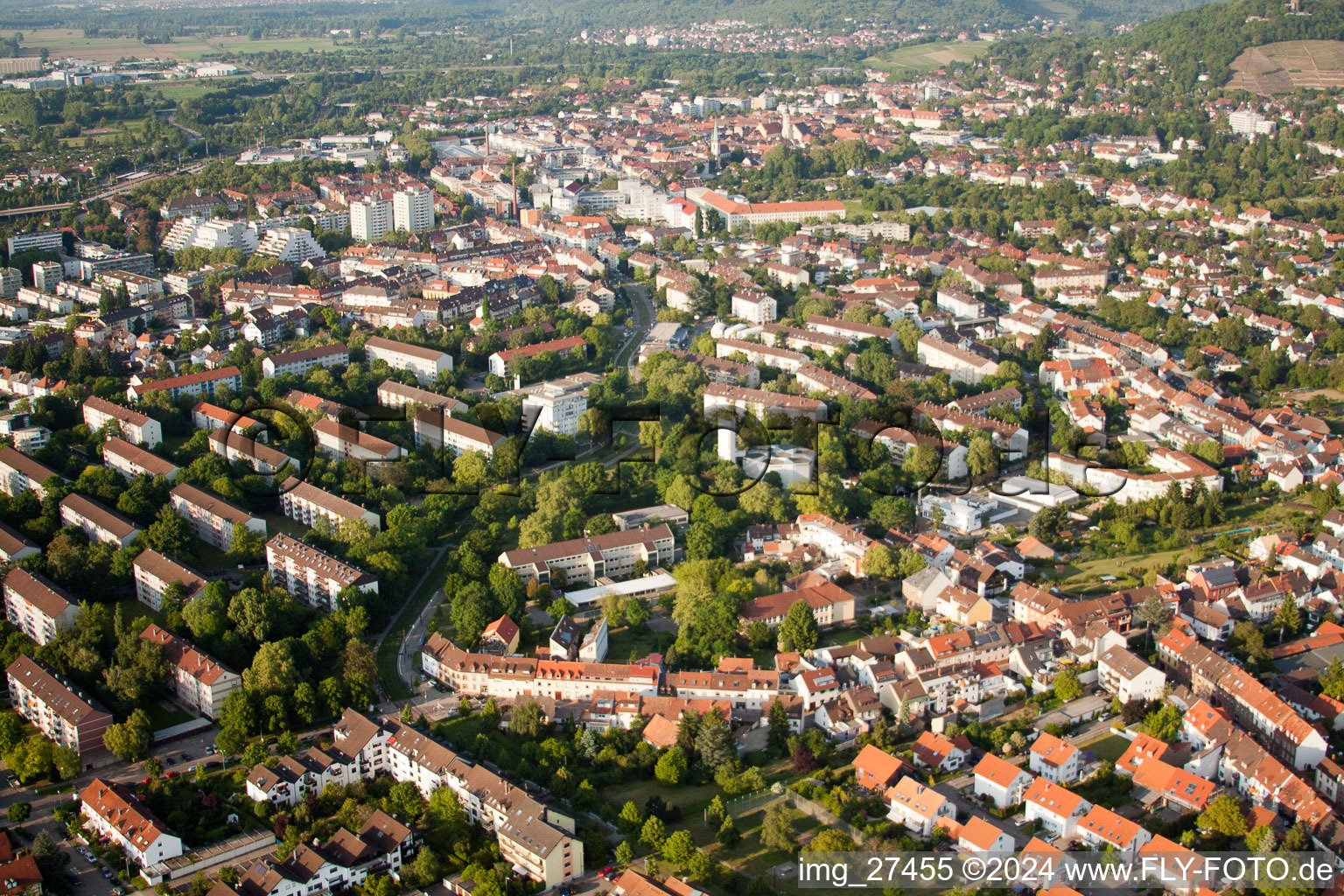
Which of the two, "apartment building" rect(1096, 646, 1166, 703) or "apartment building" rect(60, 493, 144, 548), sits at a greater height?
"apartment building" rect(60, 493, 144, 548)

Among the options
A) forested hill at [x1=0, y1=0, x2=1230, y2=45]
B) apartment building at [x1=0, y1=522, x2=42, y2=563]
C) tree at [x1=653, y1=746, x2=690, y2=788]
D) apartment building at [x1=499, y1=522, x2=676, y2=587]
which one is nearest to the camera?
tree at [x1=653, y1=746, x2=690, y2=788]

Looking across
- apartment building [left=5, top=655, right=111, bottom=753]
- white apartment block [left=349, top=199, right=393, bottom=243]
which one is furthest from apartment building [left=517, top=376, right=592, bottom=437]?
white apartment block [left=349, top=199, right=393, bottom=243]

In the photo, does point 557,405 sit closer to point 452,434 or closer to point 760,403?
point 452,434

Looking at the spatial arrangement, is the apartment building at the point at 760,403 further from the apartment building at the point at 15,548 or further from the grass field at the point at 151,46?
the grass field at the point at 151,46

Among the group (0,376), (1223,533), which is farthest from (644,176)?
(1223,533)

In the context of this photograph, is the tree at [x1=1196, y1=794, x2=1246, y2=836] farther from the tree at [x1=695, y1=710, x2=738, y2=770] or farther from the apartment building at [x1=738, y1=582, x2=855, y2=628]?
the apartment building at [x1=738, y1=582, x2=855, y2=628]

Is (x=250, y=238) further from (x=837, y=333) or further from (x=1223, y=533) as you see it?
(x=1223, y=533)
